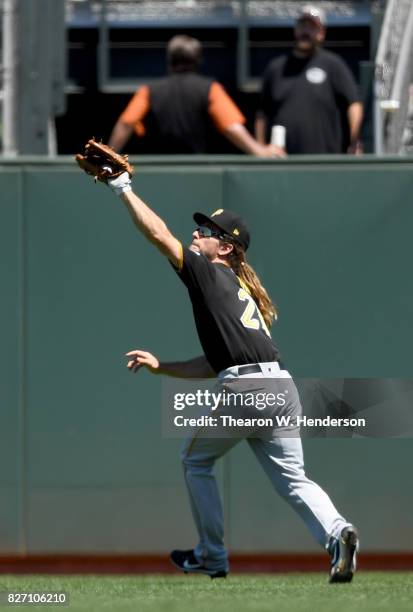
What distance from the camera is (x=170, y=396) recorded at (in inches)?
352

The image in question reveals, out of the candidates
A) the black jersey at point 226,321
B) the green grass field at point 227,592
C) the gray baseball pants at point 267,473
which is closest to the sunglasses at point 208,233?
the black jersey at point 226,321

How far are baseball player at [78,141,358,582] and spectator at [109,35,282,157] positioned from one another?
89.8 inches

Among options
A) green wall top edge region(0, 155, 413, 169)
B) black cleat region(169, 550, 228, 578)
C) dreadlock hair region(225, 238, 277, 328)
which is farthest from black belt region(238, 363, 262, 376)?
green wall top edge region(0, 155, 413, 169)

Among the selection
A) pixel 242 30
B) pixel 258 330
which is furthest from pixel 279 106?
pixel 258 330

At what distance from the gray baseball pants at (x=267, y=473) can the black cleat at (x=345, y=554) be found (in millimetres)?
56

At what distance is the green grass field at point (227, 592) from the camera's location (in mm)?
6297

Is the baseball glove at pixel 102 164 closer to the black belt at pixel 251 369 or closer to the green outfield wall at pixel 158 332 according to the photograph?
the black belt at pixel 251 369

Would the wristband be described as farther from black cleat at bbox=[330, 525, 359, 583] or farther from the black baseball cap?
black cleat at bbox=[330, 525, 359, 583]

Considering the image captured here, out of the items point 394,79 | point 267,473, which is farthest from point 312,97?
point 267,473

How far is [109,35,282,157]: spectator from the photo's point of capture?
32.6 ft

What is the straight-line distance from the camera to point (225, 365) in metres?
7.51

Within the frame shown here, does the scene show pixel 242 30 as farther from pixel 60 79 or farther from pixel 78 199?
pixel 78 199

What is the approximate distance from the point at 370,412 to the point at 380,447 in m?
0.25

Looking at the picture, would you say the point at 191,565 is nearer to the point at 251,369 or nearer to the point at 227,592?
the point at 227,592
